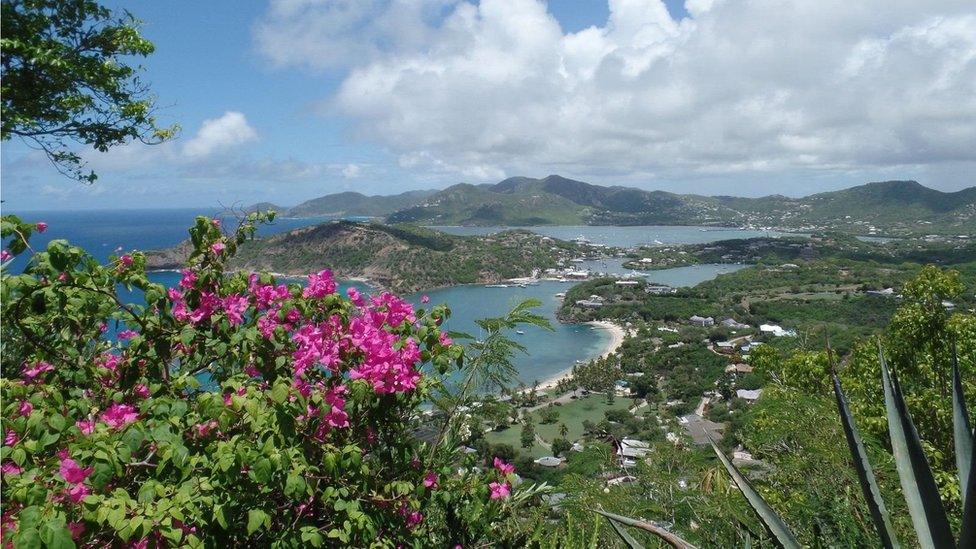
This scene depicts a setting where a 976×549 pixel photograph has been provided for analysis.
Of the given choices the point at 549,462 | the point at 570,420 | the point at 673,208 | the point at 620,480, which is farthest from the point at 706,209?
the point at 620,480

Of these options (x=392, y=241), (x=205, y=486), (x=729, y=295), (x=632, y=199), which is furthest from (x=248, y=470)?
(x=632, y=199)

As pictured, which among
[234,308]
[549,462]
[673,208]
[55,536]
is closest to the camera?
[55,536]

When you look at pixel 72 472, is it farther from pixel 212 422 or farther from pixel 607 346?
pixel 607 346

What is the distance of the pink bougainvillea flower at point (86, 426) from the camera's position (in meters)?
1.38

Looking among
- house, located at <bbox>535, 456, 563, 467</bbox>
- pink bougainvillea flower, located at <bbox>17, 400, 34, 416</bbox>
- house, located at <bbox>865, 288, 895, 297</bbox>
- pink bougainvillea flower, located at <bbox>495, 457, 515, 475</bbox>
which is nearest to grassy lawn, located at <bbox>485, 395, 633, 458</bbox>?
house, located at <bbox>535, 456, 563, 467</bbox>

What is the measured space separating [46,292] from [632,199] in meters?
185

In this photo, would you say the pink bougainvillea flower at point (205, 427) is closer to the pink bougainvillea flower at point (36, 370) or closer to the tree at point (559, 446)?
the pink bougainvillea flower at point (36, 370)

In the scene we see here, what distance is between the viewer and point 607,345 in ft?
125

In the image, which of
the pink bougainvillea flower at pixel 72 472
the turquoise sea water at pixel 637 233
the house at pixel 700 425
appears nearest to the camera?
the pink bougainvillea flower at pixel 72 472

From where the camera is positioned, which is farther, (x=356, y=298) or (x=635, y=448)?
(x=635, y=448)

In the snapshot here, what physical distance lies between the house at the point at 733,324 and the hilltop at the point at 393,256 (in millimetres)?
25709

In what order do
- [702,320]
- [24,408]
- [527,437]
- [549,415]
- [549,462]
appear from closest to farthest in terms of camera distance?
[24,408], [549,462], [527,437], [549,415], [702,320]

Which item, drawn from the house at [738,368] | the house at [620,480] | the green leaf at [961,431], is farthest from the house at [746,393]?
the green leaf at [961,431]

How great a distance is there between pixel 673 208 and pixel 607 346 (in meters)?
138
